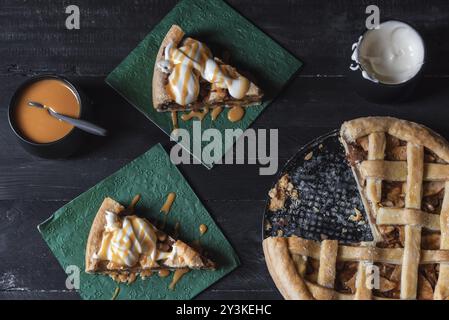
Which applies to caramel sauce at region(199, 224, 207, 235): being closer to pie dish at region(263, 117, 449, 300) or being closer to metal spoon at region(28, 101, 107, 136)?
pie dish at region(263, 117, 449, 300)

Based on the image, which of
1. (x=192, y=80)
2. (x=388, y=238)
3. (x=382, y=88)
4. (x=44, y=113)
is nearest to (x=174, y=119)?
(x=192, y=80)

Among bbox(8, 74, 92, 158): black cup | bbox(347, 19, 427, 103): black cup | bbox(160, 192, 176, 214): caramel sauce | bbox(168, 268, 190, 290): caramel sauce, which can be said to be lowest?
bbox(168, 268, 190, 290): caramel sauce

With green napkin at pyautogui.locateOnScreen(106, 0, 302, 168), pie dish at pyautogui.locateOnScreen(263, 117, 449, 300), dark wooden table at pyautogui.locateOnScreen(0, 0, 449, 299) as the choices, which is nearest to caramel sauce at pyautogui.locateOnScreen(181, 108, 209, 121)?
green napkin at pyautogui.locateOnScreen(106, 0, 302, 168)

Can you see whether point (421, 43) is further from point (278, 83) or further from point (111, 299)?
point (111, 299)

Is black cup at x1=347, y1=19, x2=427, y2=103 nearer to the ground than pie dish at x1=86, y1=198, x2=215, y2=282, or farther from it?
farther from it

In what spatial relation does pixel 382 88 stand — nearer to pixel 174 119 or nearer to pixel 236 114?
pixel 236 114

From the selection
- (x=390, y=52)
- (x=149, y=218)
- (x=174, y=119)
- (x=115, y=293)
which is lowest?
(x=115, y=293)
